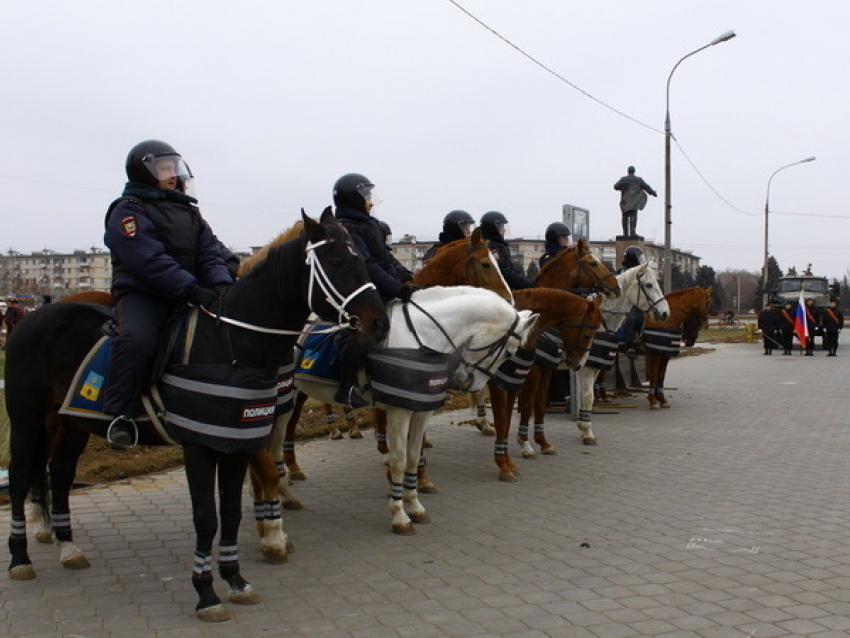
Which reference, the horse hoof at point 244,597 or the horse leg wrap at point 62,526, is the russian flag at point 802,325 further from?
the horse leg wrap at point 62,526

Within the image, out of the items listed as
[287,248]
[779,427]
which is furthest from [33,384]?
[779,427]

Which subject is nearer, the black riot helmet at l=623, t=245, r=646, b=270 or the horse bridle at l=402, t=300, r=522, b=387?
the horse bridle at l=402, t=300, r=522, b=387

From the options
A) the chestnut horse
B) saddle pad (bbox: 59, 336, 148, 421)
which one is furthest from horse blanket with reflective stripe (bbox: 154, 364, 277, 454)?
the chestnut horse

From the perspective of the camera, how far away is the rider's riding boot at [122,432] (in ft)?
15.1

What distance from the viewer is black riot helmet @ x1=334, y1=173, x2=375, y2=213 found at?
6.59m

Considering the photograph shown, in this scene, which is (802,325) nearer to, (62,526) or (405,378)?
(405,378)

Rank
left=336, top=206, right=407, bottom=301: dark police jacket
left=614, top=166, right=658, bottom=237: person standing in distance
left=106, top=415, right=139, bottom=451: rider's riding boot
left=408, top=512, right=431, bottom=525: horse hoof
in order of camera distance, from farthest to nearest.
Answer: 1. left=614, top=166, right=658, bottom=237: person standing in distance
2. left=408, top=512, right=431, bottom=525: horse hoof
3. left=336, top=206, right=407, bottom=301: dark police jacket
4. left=106, top=415, right=139, bottom=451: rider's riding boot

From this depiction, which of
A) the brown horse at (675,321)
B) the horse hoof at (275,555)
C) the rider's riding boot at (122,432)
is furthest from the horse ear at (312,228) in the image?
the brown horse at (675,321)

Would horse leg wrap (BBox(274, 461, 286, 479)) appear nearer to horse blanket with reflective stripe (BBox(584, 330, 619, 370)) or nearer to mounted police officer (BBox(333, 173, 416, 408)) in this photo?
mounted police officer (BBox(333, 173, 416, 408))

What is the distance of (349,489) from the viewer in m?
7.83

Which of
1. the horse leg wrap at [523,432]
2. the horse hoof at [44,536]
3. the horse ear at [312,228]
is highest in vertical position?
the horse ear at [312,228]

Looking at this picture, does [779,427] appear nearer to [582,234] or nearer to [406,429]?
[582,234]

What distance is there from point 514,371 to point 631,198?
12260mm

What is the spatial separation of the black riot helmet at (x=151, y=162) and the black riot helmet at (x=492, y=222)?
16.9ft
